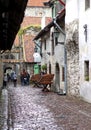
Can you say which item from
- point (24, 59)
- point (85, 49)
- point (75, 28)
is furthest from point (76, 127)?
point (24, 59)

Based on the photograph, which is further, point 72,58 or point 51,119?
point 72,58

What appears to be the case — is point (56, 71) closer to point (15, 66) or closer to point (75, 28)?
point (75, 28)

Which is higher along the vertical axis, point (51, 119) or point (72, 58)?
point (72, 58)

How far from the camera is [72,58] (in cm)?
2497

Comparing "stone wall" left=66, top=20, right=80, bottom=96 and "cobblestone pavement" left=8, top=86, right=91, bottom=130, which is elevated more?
"stone wall" left=66, top=20, right=80, bottom=96

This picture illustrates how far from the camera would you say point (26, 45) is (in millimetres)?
59031

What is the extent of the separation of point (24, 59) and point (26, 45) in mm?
2086

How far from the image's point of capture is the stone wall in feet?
78.4

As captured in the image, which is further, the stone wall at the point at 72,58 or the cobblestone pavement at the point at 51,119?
the stone wall at the point at 72,58

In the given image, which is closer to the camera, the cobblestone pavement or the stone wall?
the cobblestone pavement

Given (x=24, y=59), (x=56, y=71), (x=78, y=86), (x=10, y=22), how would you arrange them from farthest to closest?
(x=24, y=59)
(x=56, y=71)
(x=78, y=86)
(x=10, y=22)

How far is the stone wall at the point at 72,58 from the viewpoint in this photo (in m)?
23.9

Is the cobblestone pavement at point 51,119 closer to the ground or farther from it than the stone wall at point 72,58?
closer to the ground

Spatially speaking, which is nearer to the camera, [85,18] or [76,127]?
[76,127]
